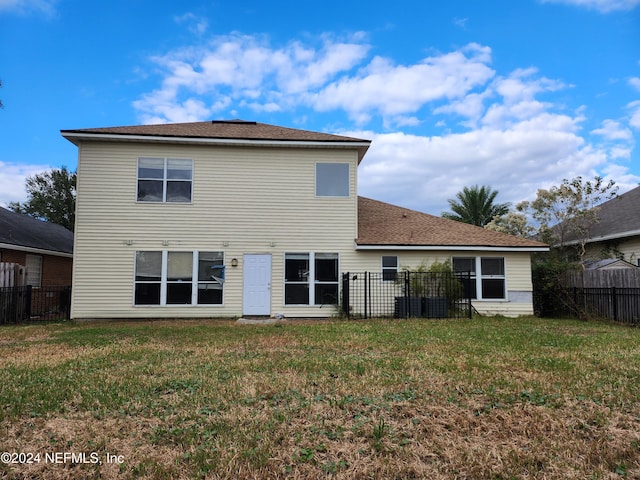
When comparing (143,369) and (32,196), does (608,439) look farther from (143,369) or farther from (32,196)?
(32,196)

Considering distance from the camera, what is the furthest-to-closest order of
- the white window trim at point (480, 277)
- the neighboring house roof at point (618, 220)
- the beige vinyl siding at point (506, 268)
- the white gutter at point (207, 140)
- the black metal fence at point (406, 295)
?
the neighboring house roof at point (618, 220) < the white window trim at point (480, 277) < the beige vinyl siding at point (506, 268) < the white gutter at point (207, 140) < the black metal fence at point (406, 295)

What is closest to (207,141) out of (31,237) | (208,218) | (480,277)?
(208,218)

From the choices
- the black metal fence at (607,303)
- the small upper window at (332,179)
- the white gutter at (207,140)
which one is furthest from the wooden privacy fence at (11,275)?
the black metal fence at (607,303)

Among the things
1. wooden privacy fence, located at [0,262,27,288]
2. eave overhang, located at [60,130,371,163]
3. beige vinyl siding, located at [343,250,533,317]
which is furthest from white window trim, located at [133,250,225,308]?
beige vinyl siding, located at [343,250,533,317]

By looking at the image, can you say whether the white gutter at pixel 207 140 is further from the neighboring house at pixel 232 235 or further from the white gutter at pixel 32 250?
the white gutter at pixel 32 250

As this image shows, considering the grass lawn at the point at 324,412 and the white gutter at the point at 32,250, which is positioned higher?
the white gutter at the point at 32,250

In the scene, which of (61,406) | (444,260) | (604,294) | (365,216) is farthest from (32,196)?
(604,294)

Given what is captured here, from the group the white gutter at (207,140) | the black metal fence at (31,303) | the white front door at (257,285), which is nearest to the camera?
the black metal fence at (31,303)

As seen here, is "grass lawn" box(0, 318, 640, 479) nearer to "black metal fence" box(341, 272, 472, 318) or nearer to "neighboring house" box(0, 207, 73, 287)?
"black metal fence" box(341, 272, 472, 318)

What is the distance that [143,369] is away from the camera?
5.37 metres

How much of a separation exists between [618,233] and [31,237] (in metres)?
23.4

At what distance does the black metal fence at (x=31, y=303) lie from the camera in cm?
1195

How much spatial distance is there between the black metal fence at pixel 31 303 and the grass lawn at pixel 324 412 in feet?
21.1

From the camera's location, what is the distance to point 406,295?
1255 centimetres
